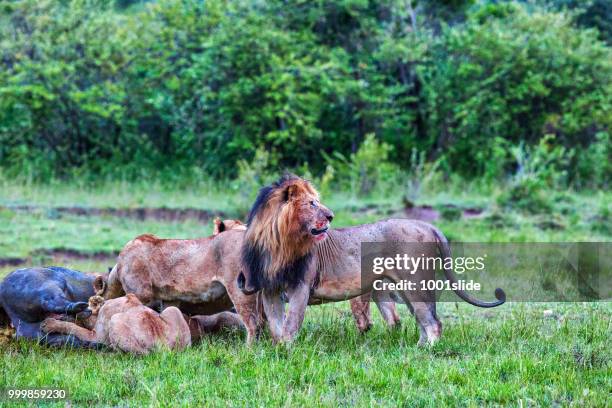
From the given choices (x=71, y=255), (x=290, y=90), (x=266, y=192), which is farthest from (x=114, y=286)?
(x=290, y=90)

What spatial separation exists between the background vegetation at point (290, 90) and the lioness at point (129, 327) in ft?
42.1

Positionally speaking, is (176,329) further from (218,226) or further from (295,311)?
(218,226)

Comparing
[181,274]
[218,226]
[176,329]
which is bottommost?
[176,329]

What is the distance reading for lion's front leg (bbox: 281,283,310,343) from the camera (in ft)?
23.8

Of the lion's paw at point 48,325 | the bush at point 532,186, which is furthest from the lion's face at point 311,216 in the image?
the bush at point 532,186

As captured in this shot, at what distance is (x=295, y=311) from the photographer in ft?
23.9

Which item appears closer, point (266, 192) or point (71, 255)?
point (266, 192)

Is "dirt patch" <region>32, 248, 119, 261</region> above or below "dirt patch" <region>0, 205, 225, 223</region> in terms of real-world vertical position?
above

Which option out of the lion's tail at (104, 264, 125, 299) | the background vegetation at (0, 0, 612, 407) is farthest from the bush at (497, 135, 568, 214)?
the lion's tail at (104, 264, 125, 299)

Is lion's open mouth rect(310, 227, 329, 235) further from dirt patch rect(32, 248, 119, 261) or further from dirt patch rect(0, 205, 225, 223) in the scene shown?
dirt patch rect(0, 205, 225, 223)

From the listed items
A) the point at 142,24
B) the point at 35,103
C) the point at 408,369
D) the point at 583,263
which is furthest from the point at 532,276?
the point at 142,24

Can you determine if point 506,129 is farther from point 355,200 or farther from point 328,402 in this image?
point 328,402

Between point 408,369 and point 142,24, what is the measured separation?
1770 centimetres

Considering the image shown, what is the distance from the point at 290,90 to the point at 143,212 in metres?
5.03
